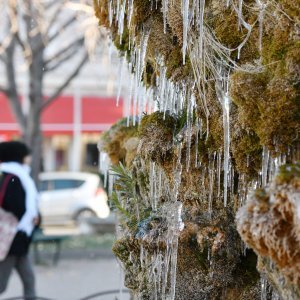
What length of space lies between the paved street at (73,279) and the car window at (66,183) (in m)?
7.97

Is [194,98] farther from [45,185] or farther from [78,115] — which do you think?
[78,115]

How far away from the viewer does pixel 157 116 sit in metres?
3.73

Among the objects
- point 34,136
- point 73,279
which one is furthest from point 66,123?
point 73,279

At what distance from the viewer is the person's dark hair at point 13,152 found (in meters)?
7.33

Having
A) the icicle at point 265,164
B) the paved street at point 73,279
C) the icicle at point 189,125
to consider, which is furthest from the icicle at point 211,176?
the paved street at point 73,279

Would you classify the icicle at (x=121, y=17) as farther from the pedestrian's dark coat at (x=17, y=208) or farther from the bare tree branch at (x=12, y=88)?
the bare tree branch at (x=12, y=88)

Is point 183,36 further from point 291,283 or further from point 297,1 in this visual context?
point 291,283

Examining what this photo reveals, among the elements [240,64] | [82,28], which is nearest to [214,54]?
[240,64]

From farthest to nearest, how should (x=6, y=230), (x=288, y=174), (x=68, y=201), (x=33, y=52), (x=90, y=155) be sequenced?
1. (x=90, y=155)
2. (x=68, y=201)
3. (x=33, y=52)
4. (x=6, y=230)
5. (x=288, y=174)

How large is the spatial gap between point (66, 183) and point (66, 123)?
267 inches

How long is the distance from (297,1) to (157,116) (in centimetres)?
101

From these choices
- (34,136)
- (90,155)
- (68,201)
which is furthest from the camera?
(90,155)

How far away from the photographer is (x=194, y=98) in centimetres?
357

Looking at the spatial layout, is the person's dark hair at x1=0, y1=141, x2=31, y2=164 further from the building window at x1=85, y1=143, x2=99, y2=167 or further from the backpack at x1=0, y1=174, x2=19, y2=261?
the building window at x1=85, y1=143, x2=99, y2=167
